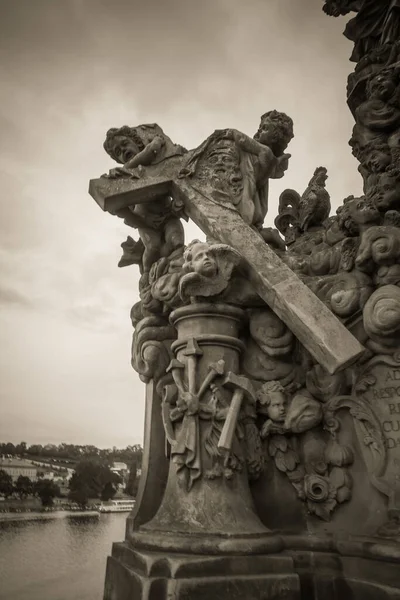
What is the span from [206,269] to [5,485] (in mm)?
4513

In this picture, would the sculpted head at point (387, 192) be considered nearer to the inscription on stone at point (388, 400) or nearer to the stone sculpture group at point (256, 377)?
the stone sculpture group at point (256, 377)

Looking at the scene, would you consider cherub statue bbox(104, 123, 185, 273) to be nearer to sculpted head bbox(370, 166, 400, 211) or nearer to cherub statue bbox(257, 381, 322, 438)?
cherub statue bbox(257, 381, 322, 438)

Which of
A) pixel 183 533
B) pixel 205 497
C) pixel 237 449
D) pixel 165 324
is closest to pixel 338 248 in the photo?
pixel 165 324

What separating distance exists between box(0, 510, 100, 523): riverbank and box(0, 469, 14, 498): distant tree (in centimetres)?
31

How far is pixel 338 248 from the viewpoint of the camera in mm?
4648

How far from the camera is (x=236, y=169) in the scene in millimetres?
5168

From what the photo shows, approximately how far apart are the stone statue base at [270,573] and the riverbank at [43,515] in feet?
9.18

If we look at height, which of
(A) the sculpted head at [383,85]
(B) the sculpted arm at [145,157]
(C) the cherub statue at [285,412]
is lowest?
(C) the cherub statue at [285,412]

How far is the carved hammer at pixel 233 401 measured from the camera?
367 centimetres

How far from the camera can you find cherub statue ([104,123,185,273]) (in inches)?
201

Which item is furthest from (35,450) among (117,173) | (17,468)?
(117,173)

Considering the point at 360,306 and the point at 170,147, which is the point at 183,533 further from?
the point at 170,147

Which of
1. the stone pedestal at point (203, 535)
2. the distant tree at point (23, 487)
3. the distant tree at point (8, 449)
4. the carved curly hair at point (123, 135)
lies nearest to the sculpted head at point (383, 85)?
the carved curly hair at point (123, 135)

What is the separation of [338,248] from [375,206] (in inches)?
19.9
